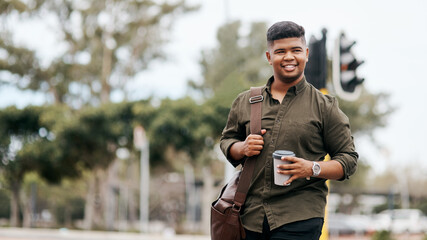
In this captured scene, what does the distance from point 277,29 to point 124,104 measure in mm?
24089

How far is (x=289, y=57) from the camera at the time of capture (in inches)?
94.5

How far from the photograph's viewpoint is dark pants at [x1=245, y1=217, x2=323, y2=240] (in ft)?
7.63

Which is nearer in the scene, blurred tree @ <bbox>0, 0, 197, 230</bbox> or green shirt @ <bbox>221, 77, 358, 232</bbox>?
green shirt @ <bbox>221, 77, 358, 232</bbox>

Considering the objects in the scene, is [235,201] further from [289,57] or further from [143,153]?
[143,153]

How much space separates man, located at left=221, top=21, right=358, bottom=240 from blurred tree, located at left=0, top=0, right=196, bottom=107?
81.4 ft

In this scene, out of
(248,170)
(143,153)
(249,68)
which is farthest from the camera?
(249,68)

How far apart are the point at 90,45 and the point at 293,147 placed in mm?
27888

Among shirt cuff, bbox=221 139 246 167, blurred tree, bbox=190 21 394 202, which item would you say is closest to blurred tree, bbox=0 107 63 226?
blurred tree, bbox=190 21 394 202

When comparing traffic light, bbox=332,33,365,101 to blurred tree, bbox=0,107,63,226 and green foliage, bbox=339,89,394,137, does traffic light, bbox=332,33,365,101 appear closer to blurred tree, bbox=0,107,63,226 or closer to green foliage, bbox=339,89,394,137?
blurred tree, bbox=0,107,63,226

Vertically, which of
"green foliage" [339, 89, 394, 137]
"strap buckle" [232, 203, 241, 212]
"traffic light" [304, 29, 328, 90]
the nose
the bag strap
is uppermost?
"green foliage" [339, 89, 394, 137]

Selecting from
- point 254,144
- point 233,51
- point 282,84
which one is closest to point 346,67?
point 282,84

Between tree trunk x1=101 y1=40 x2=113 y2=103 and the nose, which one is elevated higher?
tree trunk x1=101 y1=40 x2=113 y2=103

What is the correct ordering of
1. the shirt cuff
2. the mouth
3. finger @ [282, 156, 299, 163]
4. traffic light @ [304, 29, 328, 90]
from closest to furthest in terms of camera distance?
1. finger @ [282, 156, 299, 163]
2. the mouth
3. the shirt cuff
4. traffic light @ [304, 29, 328, 90]

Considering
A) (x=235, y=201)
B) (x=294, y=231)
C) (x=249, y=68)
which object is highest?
(x=249, y=68)
